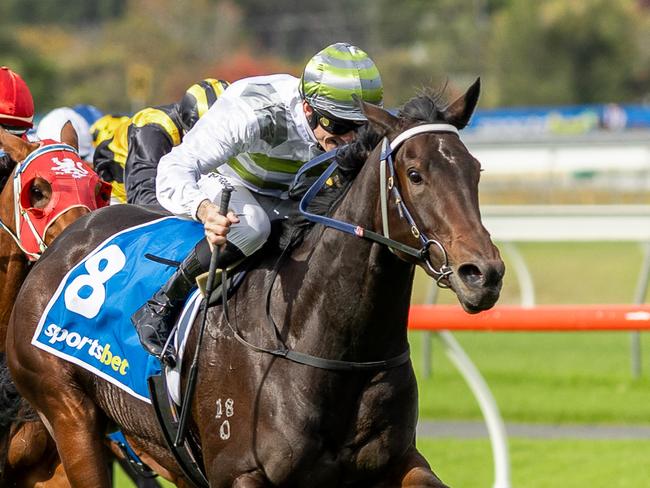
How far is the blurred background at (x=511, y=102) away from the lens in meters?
9.60

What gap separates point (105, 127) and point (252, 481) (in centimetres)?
438

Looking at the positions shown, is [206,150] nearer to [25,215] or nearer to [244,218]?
[244,218]

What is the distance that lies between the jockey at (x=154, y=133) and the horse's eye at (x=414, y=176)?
8.18ft

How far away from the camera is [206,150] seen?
183 inches

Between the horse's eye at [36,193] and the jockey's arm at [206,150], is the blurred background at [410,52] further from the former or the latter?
the jockey's arm at [206,150]

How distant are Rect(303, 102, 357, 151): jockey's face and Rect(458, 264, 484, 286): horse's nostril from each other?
3.45 ft

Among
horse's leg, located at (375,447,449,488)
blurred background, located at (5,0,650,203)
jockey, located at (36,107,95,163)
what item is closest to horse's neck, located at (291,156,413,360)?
horse's leg, located at (375,447,449,488)

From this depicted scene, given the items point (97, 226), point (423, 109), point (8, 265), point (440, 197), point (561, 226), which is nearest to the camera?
point (440, 197)

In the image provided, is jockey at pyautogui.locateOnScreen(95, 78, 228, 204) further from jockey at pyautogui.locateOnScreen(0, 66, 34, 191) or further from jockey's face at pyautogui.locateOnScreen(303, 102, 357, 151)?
jockey's face at pyautogui.locateOnScreen(303, 102, 357, 151)

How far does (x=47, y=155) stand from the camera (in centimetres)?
564

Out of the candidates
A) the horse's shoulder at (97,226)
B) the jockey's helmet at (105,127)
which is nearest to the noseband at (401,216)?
the horse's shoulder at (97,226)

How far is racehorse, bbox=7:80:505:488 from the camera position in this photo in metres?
4.05

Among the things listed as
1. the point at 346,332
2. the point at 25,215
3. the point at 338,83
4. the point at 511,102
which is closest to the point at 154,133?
the point at 25,215

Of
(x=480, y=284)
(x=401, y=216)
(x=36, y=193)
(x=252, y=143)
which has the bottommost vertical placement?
(x=480, y=284)
